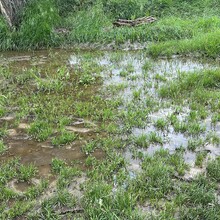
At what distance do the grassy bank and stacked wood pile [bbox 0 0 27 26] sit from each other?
0.68 feet

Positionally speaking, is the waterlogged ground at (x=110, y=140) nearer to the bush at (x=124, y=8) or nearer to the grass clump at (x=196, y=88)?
the grass clump at (x=196, y=88)

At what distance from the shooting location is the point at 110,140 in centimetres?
489

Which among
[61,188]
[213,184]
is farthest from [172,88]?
[61,188]

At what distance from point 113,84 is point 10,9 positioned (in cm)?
457

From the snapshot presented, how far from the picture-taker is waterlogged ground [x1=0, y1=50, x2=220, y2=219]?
3.74 metres

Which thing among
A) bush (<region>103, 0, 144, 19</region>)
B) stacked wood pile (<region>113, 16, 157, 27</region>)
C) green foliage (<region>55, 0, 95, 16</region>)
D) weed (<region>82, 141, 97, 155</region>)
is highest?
green foliage (<region>55, 0, 95, 16</region>)

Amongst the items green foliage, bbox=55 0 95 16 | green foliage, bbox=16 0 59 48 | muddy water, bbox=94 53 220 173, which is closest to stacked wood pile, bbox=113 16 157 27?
green foliage, bbox=55 0 95 16

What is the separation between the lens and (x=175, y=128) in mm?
5207

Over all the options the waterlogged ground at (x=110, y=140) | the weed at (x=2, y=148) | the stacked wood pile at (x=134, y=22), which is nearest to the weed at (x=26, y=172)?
the waterlogged ground at (x=110, y=140)

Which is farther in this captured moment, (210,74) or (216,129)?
(210,74)

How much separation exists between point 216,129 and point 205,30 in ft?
17.0

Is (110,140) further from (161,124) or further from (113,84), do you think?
(113,84)

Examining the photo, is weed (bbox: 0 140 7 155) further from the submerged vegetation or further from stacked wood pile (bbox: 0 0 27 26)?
stacked wood pile (bbox: 0 0 27 26)

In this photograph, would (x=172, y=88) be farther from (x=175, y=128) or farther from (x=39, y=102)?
(x=39, y=102)
